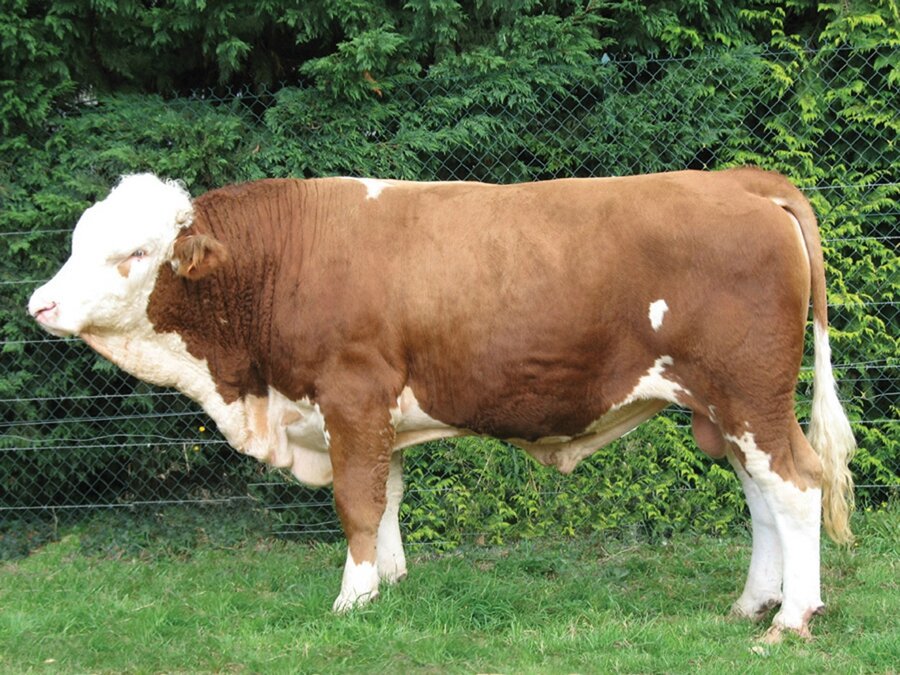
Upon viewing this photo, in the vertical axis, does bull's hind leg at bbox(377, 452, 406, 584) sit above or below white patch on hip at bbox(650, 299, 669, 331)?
below

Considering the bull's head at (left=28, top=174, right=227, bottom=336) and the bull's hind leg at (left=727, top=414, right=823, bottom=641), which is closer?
the bull's hind leg at (left=727, top=414, right=823, bottom=641)

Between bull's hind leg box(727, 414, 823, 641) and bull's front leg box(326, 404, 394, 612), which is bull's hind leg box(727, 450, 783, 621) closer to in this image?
bull's hind leg box(727, 414, 823, 641)

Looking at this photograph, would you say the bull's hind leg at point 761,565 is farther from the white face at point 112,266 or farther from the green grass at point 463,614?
the white face at point 112,266

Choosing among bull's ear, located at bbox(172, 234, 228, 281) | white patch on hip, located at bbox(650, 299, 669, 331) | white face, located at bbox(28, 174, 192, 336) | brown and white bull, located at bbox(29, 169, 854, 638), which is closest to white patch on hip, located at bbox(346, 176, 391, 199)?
brown and white bull, located at bbox(29, 169, 854, 638)

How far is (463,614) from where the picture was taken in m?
4.58

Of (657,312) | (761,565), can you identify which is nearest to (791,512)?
(761,565)

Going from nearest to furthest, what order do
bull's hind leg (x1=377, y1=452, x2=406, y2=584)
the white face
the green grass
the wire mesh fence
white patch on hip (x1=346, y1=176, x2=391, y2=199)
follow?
the green grass < the white face < white patch on hip (x1=346, y1=176, x2=391, y2=199) < bull's hind leg (x1=377, y1=452, x2=406, y2=584) < the wire mesh fence

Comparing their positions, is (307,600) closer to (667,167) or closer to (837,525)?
(837,525)

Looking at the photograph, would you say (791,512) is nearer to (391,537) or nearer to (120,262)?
(391,537)

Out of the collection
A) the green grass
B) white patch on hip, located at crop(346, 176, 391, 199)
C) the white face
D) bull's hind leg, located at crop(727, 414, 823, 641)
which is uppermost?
white patch on hip, located at crop(346, 176, 391, 199)

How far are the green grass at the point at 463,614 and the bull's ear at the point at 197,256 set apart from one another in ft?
5.09

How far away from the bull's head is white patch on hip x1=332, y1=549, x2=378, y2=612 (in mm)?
1475

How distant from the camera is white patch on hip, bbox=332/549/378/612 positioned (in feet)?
15.1

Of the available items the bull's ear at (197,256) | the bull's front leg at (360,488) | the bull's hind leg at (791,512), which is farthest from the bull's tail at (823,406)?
the bull's ear at (197,256)
